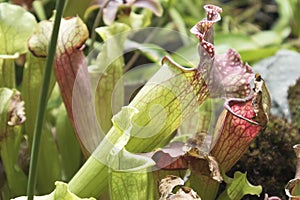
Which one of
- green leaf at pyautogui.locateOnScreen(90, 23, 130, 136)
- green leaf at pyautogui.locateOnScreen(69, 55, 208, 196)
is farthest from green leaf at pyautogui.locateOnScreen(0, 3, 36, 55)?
green leaf at pyautogui.locateOnScreen(69, 55, 208, 196)

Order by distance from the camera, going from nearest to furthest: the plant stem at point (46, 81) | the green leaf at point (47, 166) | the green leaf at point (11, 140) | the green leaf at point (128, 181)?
the plant stem at point (46, 81) < the green leaf at point (128, 181) < the green leaf at point (11, 140) < the green leaf at point (47, 166)

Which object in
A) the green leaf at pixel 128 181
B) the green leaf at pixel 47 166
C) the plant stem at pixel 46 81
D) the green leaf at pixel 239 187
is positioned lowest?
the green leaf at pixel 47 166

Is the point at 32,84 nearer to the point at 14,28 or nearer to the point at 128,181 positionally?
the point at 14,28

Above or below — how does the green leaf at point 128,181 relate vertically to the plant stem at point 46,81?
below

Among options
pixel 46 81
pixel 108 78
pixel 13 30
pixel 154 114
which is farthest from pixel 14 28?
pixel 46 81

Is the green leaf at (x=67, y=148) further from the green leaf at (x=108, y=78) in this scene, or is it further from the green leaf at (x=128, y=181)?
the green leaf at (x=128, y=181)

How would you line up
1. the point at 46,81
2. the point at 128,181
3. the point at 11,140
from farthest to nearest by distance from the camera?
the point at 11,140 < the point at 128,181 < the point at 46,81

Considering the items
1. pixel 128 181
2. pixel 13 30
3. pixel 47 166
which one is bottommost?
pixel 47 166

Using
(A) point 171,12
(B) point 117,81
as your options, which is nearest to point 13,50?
(B) point 117,81

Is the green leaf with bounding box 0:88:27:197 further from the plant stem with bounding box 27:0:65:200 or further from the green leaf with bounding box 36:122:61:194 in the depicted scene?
the plant stem with bounding box 27:0:65:200

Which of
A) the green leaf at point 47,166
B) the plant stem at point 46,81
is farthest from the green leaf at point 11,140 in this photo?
the plant stem at point 46,81

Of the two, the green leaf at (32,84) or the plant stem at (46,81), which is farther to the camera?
the green leaf at (32,84)
